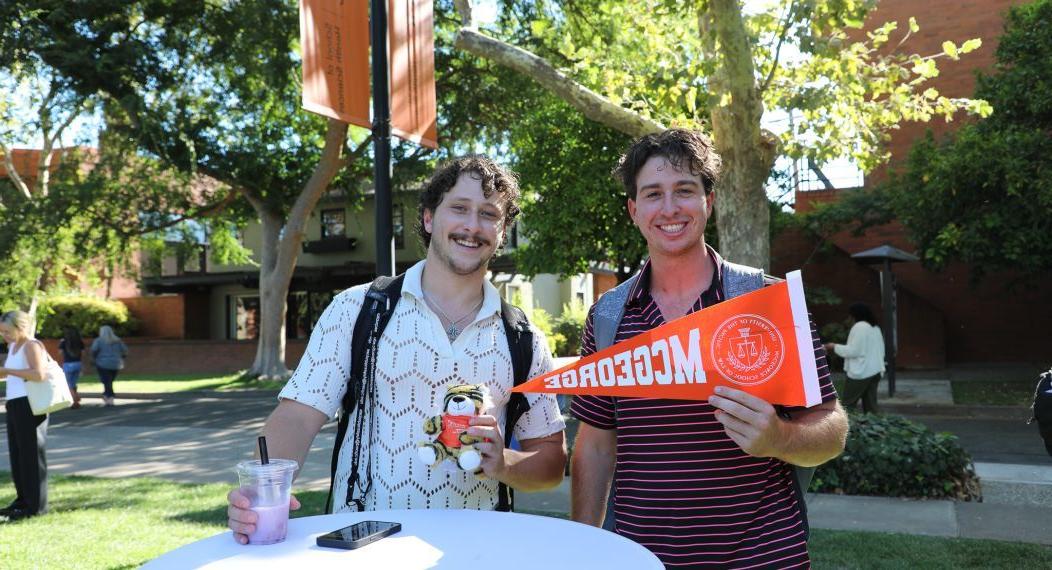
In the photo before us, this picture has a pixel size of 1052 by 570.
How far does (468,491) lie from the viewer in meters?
2.68

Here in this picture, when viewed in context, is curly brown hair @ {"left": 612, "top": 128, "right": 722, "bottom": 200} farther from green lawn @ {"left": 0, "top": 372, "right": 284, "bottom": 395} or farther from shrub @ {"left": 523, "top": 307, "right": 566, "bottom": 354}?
shrub @ {"left": 523, "top": 307, "right": 566, "bottom": 354}

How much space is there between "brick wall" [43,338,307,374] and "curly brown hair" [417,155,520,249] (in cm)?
2618

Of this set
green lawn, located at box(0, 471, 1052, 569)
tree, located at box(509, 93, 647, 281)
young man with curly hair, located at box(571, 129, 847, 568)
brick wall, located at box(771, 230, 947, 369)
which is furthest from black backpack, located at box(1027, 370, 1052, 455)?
brick wall, located at box(771, 230, 947, 369)

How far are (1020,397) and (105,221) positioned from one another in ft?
71.2

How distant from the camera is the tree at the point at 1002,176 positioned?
45.3ft

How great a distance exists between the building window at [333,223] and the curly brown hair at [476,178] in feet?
99.0

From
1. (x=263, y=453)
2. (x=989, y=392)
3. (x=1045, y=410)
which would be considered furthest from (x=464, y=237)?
(x=989, y=392)

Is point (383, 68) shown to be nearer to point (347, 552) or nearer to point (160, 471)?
point (347, 552)

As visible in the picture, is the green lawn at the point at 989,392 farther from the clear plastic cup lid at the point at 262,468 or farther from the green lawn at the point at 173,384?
the green lawn at the point at 173,384

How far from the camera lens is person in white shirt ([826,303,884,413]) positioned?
10852 millimetres

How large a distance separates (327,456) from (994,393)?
12671mm

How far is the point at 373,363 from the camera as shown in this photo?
2.64 metres

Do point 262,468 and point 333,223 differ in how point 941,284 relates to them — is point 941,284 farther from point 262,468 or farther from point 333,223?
point 262,468

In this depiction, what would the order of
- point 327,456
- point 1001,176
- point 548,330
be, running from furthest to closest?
point 548,330
point 1001,176
point 327,456
